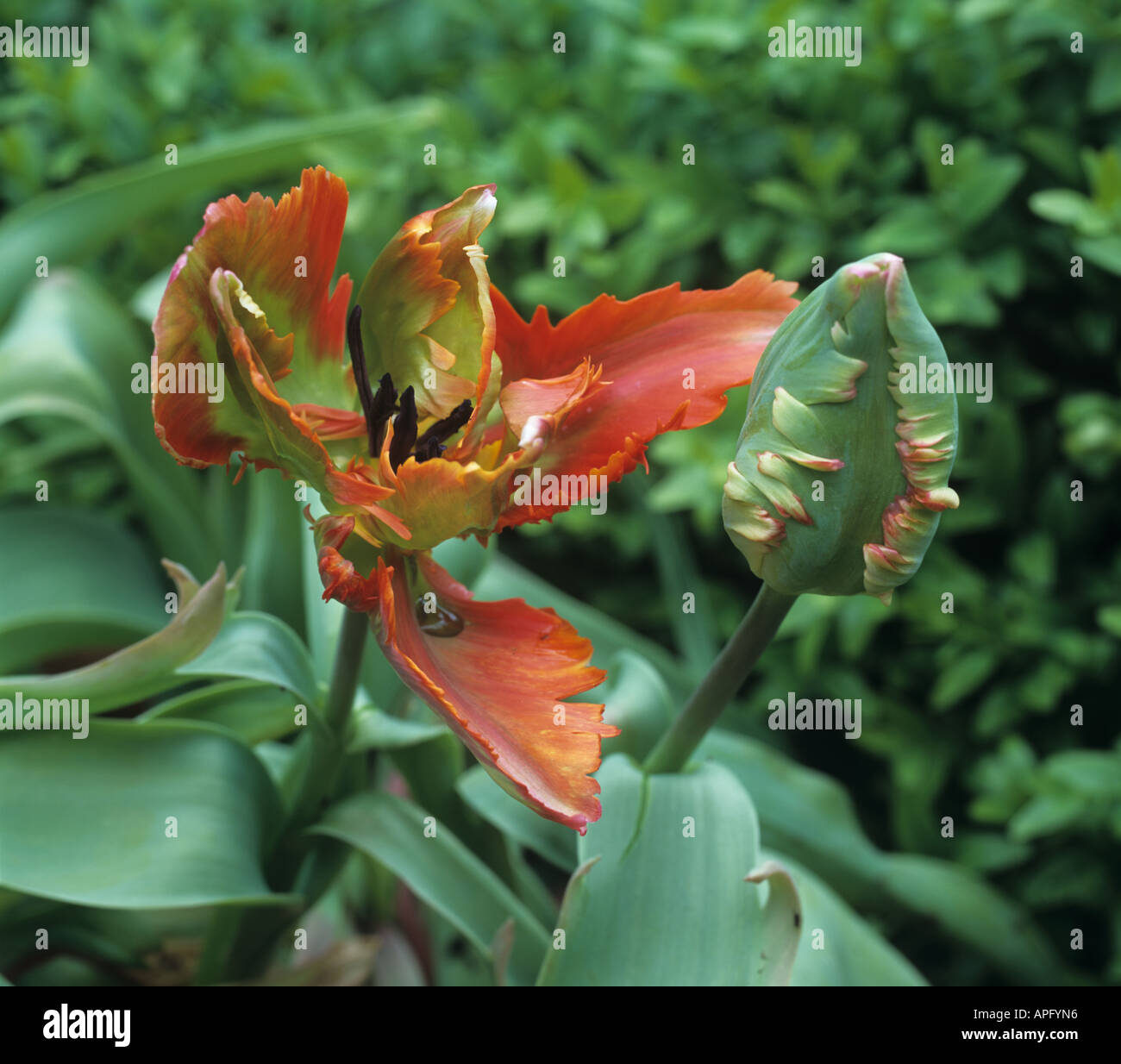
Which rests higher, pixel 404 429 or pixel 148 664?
pixel 404 429

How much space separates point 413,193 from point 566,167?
0.34 metres

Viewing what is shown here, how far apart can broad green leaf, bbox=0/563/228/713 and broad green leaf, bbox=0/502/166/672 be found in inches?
13.3

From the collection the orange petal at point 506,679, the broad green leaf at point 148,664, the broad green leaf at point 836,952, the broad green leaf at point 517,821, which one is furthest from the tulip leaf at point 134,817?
the broad green leaf at point 836,952

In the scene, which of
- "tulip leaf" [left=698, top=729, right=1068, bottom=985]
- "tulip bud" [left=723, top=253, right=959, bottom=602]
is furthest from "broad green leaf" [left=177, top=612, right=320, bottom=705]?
"tulip leaf" [left=698, top=729, right=1068, bottom=985]

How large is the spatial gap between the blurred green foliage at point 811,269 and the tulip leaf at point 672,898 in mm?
338

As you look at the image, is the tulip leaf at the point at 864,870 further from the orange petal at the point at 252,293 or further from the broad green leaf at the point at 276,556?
the orange petal at the point at 252,293

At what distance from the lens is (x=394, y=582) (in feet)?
1.83

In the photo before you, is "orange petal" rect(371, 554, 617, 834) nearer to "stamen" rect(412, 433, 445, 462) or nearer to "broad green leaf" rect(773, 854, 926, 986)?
"stamen" rect(412, 433, 445, 462)

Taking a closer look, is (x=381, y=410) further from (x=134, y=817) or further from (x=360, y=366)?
(x=134, y=817)

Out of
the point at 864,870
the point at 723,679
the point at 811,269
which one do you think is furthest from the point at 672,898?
the point at 811,269

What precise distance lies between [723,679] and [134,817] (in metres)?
0.41

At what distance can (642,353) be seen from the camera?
0.61 metres

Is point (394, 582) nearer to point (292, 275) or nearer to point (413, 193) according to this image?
point (292, 275)

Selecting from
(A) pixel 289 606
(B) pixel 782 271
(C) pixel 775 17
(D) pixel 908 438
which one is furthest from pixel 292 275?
(C) pixel 775 17
